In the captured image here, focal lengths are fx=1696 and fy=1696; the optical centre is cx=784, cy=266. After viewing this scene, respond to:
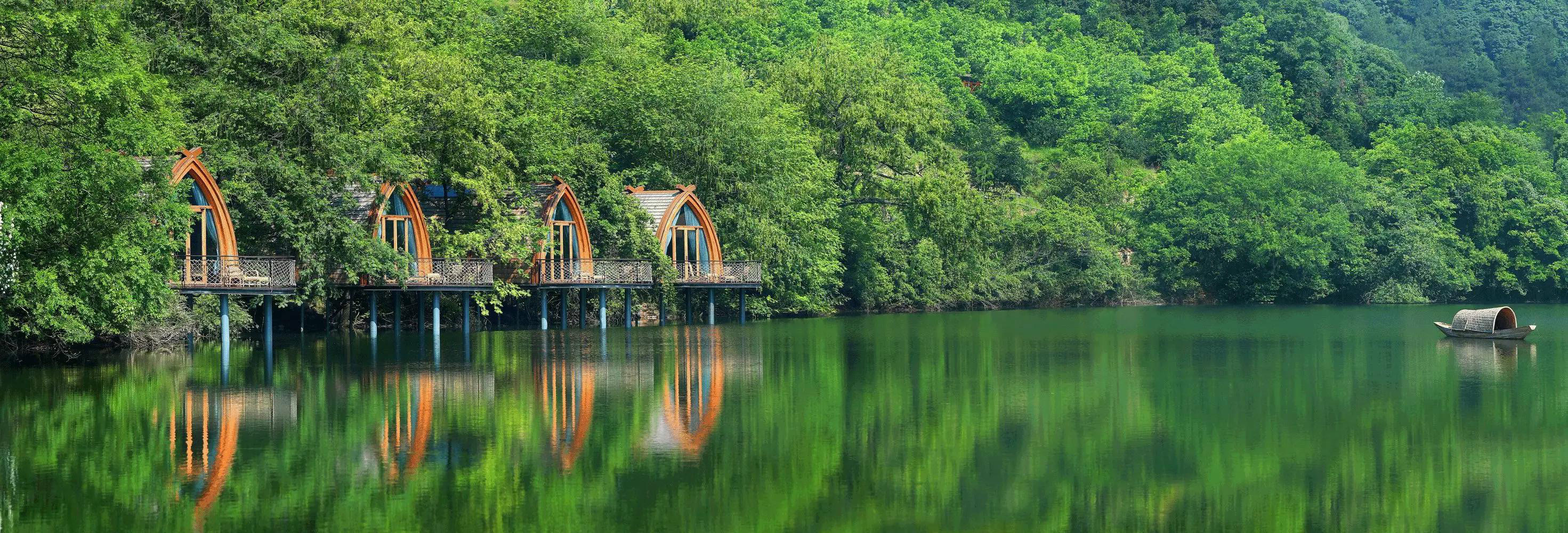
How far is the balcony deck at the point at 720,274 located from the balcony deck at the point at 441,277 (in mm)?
8382

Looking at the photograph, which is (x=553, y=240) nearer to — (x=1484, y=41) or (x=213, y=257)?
(x=213, y=257)

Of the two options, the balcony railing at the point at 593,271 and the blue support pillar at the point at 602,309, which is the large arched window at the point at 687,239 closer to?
the balcony railing at the point at 593,271

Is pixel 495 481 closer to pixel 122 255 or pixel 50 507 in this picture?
pixel 50 507

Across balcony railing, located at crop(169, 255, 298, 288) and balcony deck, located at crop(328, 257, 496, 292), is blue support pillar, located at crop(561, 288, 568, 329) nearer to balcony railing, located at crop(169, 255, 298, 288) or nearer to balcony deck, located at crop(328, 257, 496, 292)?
balcony deck, located at crop(328, 257, 496, 292)

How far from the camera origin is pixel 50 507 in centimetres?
1597

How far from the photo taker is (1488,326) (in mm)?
40844

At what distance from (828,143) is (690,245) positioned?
39.7ft

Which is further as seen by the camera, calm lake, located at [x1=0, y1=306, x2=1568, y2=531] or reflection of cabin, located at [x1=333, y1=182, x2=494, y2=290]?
reflection of cabin, located at [x1=333, y1=182, x2=494, y2=290]

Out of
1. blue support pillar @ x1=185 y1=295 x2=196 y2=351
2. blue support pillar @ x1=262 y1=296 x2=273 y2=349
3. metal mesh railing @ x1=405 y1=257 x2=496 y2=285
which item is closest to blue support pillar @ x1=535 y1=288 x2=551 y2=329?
metal mesh railing @ x1=405 y1=257 x2=496 y2=285

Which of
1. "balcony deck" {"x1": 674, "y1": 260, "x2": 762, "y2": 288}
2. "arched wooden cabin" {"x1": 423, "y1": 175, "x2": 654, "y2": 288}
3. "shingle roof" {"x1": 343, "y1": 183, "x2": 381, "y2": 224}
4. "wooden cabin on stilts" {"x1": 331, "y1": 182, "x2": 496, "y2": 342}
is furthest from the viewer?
"balcony deck" {"x1": 674, "y1": 260, "x2": 762, "y2": 288}

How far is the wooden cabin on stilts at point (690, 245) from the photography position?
50.4 meters

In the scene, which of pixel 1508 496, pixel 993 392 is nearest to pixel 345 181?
pixel 993 392

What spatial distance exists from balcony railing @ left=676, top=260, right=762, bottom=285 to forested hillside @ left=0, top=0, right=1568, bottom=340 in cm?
111

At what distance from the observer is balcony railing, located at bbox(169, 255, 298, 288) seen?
115ft
